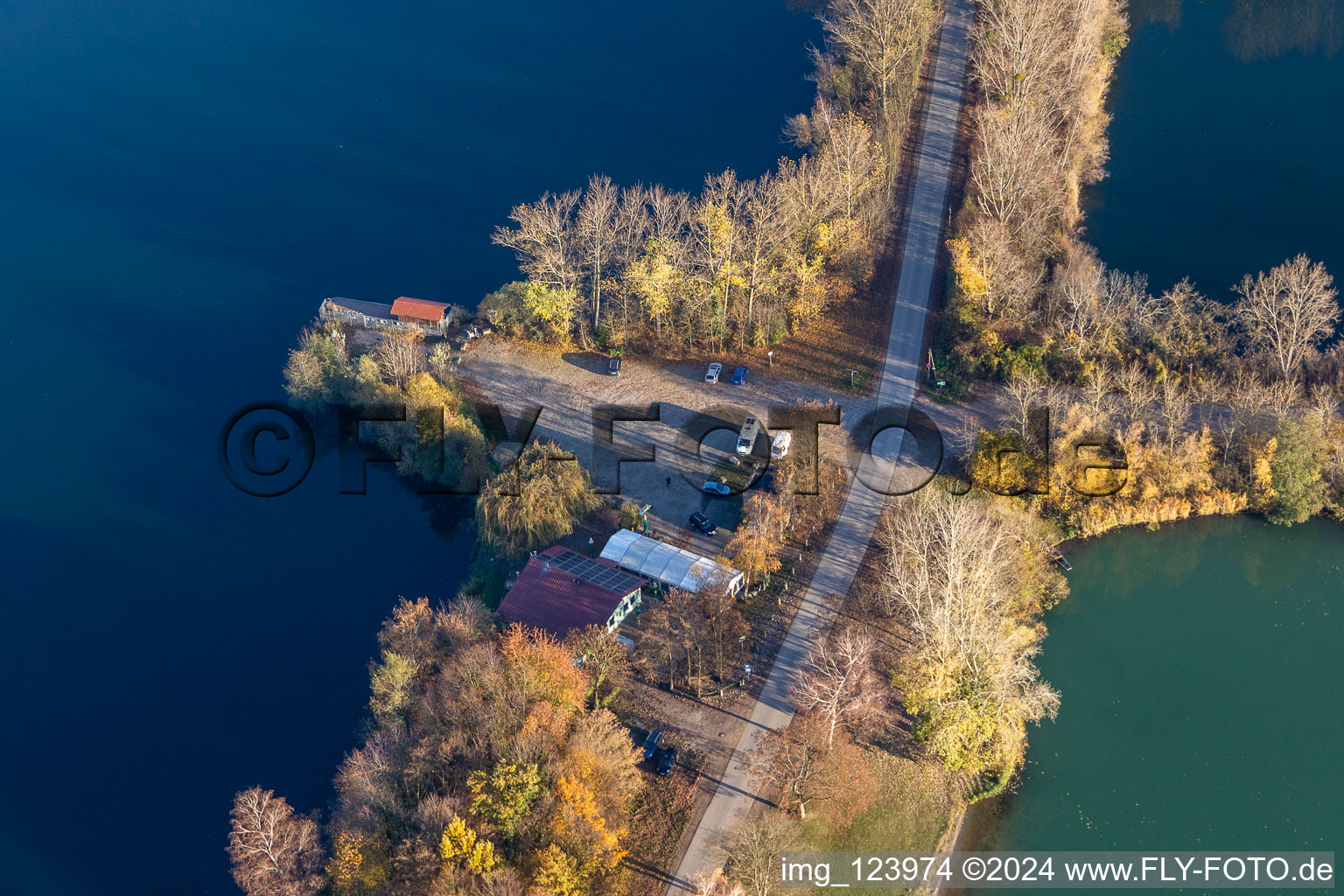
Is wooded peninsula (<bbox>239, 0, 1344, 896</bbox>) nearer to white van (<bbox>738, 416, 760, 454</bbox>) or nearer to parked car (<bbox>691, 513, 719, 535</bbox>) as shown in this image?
parked car (<bbox>691, 513, 719, 535</bbox>)

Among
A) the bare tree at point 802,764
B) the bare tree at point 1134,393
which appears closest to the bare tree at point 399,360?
the bare tree at point 802,764

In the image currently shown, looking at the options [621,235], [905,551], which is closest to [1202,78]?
[621,235]

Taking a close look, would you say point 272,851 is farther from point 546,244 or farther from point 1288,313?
point 1288,313

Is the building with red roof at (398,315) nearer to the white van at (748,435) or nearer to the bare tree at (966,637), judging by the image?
the white van at (748,435)

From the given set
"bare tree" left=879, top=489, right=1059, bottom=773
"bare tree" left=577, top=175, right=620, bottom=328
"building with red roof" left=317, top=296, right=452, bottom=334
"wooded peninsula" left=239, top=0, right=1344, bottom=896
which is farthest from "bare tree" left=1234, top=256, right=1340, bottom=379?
"building with red roof" left=317, top=296, right=452, bottom=334

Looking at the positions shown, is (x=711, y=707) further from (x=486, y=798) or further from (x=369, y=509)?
(x=369, y=509)

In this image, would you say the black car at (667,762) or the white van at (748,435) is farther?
the white van at (748,435)

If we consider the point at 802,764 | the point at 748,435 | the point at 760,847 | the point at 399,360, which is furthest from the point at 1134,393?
the point at 399,360
